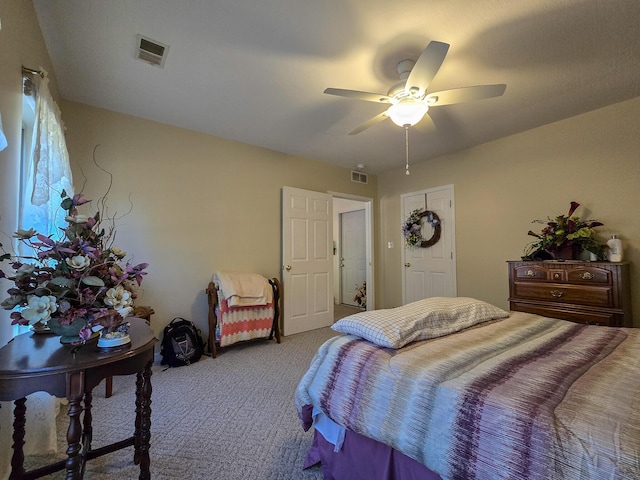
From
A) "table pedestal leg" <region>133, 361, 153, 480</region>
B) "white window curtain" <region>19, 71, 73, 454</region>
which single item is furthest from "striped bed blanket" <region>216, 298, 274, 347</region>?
"table pedestal leg" <region>133, 361, 153, 480</region>

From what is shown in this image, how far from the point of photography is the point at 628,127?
2680mm

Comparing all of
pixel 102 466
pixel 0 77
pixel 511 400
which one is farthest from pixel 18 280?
pixel 511 400

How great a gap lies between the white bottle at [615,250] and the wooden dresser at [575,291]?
0.10m

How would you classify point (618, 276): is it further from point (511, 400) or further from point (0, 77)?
point (0, 77)

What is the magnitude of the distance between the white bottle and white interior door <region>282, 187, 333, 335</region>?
307 cm

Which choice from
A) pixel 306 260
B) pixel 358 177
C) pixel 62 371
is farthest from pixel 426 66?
pixel 358 177

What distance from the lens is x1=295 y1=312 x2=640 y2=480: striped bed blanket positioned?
728 millimetres

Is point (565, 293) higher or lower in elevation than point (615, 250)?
lower

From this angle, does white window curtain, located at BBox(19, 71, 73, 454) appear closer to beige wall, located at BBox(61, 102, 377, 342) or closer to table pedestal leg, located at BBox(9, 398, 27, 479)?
table pedestal leg, located at BBox(9, 398, 27, 479)

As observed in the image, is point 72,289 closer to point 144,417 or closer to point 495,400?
point 144,417

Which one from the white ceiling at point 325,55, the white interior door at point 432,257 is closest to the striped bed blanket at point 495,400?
the white ceiling at point 325,55

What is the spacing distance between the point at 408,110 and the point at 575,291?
2232 mm

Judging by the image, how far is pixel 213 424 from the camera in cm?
186

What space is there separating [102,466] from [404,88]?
286 centimetres
